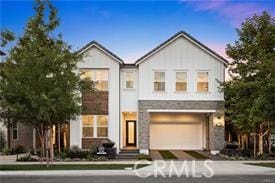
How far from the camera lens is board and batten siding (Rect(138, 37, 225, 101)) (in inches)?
1291

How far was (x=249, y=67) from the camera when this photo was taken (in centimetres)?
2944

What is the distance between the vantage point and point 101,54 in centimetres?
3294

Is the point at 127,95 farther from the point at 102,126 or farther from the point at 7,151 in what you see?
the point at 7,151

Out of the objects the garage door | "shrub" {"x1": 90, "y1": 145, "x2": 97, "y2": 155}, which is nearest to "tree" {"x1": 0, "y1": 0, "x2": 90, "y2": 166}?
"shrub" {"x1": 90, "y1": 145, "x2": 97, "y2": 155}

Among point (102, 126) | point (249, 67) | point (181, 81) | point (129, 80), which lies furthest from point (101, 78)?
point (249, 67)

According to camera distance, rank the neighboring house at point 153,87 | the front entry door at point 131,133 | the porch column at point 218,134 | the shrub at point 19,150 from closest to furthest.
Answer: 1. the porch column at point 218,134
2. the neighboring house at point 153,87
3. the shrub at point 19,150
4. the front entry door at point 131,133

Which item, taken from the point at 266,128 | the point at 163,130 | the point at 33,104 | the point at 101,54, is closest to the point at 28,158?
the point at 33,104

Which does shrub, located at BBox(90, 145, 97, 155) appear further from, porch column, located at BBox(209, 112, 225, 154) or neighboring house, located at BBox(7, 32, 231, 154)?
porch column, located at BBox(209, 112, 225, 154)

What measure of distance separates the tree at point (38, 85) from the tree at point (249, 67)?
11.4 m

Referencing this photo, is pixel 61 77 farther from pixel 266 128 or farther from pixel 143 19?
pixel 266 128

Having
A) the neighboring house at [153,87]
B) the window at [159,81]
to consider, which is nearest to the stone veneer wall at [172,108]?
the neighboring house at [153,87]

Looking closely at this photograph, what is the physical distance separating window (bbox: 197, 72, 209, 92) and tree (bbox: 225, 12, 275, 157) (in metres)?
2.30

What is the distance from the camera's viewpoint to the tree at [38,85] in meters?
21.5

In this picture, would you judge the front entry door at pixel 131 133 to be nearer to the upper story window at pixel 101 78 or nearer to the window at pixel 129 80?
the window at pixel 129 80
